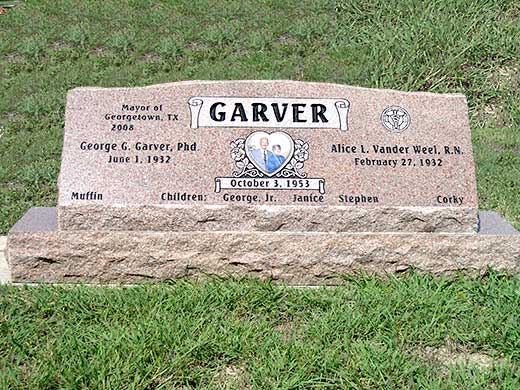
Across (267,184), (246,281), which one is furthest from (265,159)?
(246,281)

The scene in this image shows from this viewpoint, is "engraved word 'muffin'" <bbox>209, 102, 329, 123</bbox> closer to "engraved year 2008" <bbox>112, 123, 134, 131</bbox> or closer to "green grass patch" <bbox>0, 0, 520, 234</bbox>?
"engraved year 2008" <bbox>112, 123, 134, 131</bbox>

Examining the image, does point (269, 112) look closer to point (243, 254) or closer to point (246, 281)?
point (243, 254)

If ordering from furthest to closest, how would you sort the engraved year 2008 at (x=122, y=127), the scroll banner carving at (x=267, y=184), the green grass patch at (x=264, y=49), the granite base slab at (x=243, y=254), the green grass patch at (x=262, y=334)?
the green grass patch at (x=264, y=49), the engraved year 2008 at (x=122, y=127), the scroll banner carving at (x=267, y=184), the granite base slab at (x=243, y=254), the green grass patch at (x=262, y=334)

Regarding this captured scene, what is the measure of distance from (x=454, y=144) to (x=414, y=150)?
261 mm

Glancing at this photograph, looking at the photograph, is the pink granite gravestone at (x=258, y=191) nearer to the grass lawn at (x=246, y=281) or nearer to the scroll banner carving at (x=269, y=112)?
the scroll banner carving at (x=269, y=112)

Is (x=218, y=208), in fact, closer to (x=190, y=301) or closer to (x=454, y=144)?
(x=190, y=301)

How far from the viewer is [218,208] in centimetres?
394

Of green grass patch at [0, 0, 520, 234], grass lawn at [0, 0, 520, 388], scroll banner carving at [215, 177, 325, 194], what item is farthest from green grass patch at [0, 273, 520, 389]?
green grass patch at [0, 0, 520, 234]

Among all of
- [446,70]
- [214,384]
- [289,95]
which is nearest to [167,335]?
[214,384]

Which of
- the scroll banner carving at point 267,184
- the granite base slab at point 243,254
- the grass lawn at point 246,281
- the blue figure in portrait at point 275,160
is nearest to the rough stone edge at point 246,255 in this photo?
the granite base slab at point 243,254

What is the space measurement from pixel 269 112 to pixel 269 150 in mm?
261

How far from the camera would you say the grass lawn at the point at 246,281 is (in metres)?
3.10

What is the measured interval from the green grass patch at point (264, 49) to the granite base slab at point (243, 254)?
10.4 feet

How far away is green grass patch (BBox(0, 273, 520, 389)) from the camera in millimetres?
3027
